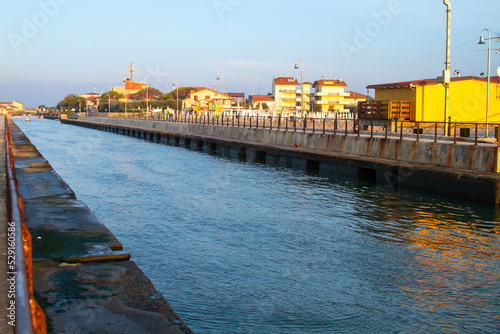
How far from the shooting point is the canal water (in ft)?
25.1

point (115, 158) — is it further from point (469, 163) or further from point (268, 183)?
point (469, 163)

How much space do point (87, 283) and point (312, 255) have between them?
5.59 meters

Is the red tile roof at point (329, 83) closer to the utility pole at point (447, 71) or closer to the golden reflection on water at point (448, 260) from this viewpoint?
the utility pole at point (447, 71)

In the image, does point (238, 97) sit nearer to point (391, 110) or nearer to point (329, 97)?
point (329, 97)

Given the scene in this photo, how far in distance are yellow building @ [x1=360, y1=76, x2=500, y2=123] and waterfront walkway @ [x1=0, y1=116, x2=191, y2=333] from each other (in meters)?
26.0

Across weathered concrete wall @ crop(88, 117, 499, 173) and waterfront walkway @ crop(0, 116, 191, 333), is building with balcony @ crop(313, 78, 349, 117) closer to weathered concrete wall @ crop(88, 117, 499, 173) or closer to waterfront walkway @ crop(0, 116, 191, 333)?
weathered concrete wall @ crop(88, 117, 499, 173)

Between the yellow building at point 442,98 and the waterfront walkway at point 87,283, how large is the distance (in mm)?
26023

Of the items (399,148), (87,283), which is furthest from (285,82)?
(87,283)

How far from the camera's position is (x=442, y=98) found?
108ft

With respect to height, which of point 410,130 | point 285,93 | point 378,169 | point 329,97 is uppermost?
point 285,93

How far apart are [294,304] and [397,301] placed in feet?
5.58

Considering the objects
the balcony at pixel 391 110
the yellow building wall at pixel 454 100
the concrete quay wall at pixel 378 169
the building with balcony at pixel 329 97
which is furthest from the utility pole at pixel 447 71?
the building with balcony at pixel 329 97

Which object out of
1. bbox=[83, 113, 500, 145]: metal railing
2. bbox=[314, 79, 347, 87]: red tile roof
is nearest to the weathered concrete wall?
bbox=[83, 113, 500, 145]: metal railing

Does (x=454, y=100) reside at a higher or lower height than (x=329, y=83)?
lower
